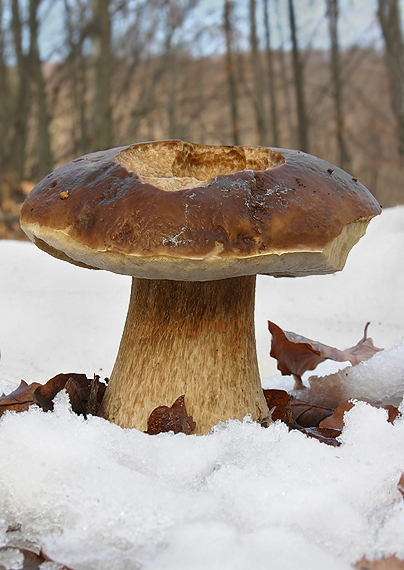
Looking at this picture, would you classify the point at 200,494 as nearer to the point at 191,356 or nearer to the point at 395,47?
the point at 191,356

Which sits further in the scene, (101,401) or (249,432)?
(101,401)

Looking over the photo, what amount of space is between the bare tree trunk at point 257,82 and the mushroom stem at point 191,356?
18.5 feet

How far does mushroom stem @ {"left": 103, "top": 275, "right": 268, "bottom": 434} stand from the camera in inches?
40.4

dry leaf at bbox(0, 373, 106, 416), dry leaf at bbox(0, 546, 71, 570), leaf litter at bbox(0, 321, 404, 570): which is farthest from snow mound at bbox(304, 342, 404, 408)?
dry leaf at bbox(0, 546, 71, 570)

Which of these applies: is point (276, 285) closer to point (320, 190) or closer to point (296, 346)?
point (296, 346)

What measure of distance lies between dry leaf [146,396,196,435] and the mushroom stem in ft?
0.05

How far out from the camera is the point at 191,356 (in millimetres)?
1035

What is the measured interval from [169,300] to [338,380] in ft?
1.88

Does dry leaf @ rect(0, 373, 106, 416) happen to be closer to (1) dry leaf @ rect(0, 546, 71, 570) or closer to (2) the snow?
(2) the snow

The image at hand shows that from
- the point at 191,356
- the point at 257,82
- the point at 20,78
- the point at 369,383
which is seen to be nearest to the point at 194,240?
the point at 191,356

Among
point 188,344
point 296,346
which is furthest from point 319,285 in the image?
point 188,344

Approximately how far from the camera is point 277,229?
2.67 feet

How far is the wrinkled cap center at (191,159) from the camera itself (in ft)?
3.39

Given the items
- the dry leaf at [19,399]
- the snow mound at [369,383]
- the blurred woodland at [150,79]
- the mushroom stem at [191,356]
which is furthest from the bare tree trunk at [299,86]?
the dry leaf at [19,399]
